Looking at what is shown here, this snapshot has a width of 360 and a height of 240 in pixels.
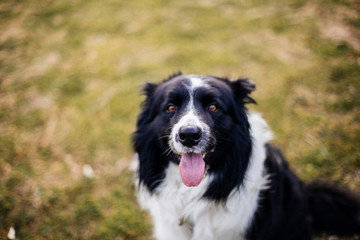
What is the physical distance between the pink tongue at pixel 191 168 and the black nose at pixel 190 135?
196 millimetres

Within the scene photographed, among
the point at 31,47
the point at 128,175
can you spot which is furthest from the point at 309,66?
the point at 31,47

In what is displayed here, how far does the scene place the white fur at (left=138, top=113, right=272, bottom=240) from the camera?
2.42 m

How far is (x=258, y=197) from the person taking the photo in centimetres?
250

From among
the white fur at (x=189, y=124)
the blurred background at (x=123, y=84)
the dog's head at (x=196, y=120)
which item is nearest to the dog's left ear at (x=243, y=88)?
the dog's head at (x=196, y=120)

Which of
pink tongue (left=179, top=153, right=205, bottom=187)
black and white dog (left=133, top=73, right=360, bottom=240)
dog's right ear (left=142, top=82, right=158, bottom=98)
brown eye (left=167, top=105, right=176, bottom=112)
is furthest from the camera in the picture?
dog's right ear (left=142, top=82, right=158, bottom=98)

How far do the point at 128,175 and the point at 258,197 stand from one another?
225cm

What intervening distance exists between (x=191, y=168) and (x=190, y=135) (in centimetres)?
37

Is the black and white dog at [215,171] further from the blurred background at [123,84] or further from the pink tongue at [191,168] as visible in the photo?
the blurred background at [123,84]

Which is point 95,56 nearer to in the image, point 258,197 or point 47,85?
point 47,85

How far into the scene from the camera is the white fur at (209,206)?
2418mm

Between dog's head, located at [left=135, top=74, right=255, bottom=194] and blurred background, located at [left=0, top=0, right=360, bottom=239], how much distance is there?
1638 mm

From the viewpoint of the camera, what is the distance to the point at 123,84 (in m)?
5.36

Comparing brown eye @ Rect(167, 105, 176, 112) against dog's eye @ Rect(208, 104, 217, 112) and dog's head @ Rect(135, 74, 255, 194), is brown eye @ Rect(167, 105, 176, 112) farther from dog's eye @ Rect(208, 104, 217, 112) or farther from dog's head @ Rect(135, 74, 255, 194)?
dog's eye @ Rect(208, 104, 217, 112)

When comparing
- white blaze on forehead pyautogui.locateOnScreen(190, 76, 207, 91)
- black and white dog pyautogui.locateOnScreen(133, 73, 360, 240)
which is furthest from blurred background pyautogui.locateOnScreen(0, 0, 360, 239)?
white blaze on forehead pyautogui.locateOnScreen(190, 76, 207, 91)
